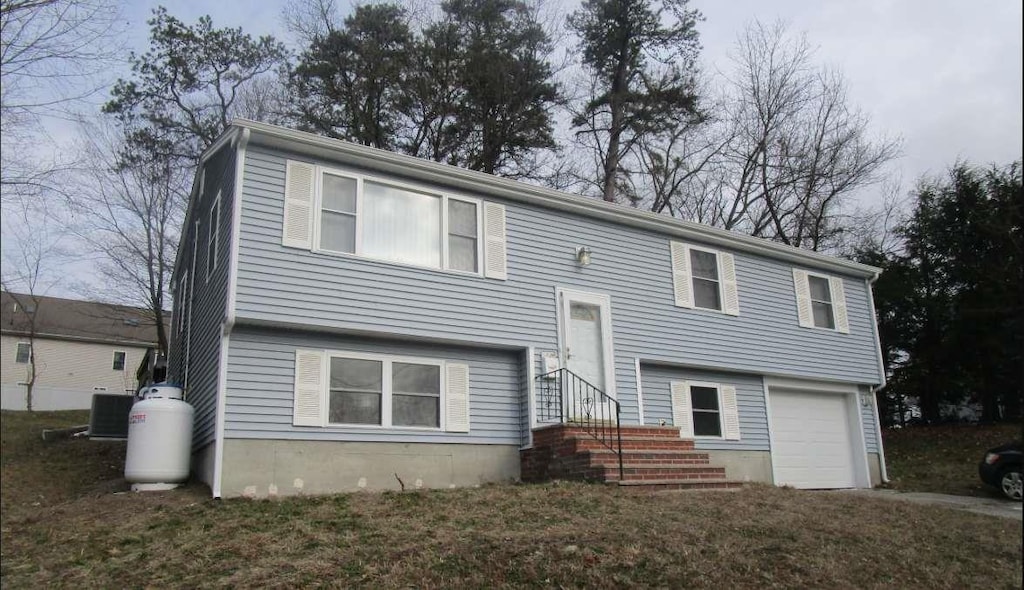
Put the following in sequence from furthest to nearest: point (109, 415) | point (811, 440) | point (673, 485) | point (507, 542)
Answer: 1. point (109, 415)
2. point (811, 440)
3. point (673, 485)
4. point (507, 542)

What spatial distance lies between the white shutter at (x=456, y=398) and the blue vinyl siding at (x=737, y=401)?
331 centimetres

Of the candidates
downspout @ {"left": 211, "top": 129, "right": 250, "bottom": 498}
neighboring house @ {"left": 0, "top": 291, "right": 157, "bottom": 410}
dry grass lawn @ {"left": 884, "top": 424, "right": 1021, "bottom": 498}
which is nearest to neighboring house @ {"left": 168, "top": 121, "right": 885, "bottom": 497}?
downspout @ {"left": 211, "top": 129, "right": 250, "bottom": 498}

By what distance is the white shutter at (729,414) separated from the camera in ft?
45.5

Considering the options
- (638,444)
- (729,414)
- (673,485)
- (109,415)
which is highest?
(109,415)

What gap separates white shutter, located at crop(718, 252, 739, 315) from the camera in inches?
569

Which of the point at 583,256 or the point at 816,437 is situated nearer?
the point at 583,256

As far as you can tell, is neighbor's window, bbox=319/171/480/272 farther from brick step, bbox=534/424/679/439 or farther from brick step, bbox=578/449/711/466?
brick step, bbox=578/449/711/466

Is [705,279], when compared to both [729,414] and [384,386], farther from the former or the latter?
[384,386]

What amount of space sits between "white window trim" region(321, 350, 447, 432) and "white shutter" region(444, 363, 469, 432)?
0.06 m

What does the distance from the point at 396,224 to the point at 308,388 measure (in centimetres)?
262

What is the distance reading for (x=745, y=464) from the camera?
13.9 metres

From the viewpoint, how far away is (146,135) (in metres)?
21.5

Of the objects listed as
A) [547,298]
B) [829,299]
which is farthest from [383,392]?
[829,299]

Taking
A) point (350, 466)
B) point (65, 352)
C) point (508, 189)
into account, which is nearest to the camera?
point (350, 466)
